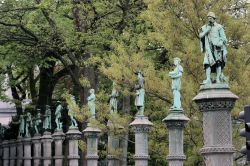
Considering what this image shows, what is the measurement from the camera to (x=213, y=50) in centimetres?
1314

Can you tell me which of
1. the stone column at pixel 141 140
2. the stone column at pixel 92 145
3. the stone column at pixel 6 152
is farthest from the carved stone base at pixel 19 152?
the stone column at pixel 141 140

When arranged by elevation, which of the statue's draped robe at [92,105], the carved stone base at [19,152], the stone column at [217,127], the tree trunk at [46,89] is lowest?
the stone column at [217,127]

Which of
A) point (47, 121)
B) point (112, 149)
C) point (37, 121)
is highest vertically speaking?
point (37, 121)

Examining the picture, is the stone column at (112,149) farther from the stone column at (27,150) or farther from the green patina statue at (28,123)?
the green patina statue at (28,123)

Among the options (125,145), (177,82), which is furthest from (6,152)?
(177,82)

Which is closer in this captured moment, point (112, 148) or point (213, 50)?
point (213, 50)

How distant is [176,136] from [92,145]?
7.30 metres

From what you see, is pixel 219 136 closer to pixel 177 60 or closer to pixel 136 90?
pixel 177 60

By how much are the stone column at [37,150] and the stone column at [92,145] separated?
8.95 meters

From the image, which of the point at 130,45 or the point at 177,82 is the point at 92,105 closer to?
the point at 130,45

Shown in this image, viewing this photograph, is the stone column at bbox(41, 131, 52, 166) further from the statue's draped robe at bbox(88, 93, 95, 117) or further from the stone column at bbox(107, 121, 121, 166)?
the statue's draped robe at bbox(88, 93, 95, 117)

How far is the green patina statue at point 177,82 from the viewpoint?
16.1 metres

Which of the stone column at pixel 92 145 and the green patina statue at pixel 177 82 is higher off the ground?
the green patina statue at pixel 177 82

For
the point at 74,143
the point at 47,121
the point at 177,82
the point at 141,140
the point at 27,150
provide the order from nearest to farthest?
the point at 177,82 → the point at 141,140 → the point at 74,143 → the point at 47,121 → the point at 27,150
